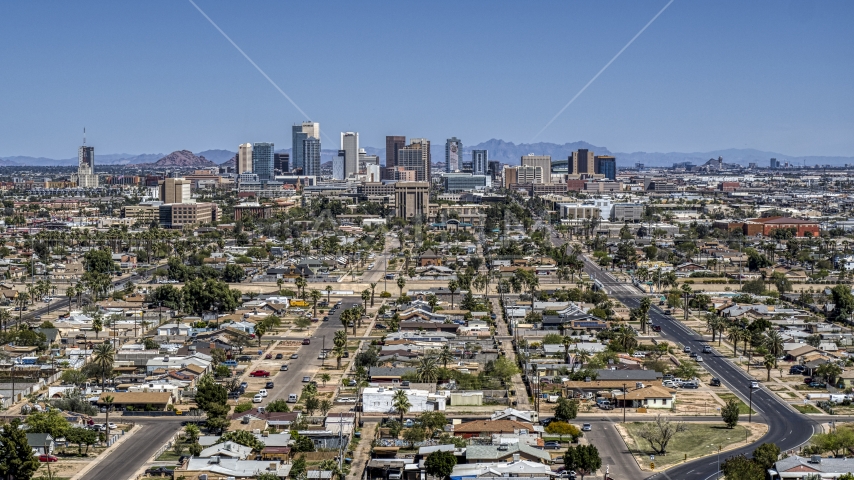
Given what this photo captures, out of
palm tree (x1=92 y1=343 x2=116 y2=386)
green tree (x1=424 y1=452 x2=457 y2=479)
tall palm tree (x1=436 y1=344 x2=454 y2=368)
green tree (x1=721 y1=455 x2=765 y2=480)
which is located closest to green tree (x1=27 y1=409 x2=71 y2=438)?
palm tree (x1=92 y1=343 x2=116 y2=386)

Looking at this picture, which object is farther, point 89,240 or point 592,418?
point 89,240

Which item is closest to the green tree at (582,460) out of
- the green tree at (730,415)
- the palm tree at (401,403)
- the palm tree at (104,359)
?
the green tree at (730,415)

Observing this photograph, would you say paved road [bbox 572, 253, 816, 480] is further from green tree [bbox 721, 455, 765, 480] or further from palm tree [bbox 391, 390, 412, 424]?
palm tree [bbox 391, 390, 412, 424]

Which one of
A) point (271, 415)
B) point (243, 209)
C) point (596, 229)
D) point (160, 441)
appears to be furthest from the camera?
point (243, 209)

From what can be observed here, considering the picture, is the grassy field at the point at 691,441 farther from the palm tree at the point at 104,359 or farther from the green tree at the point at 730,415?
the palm tree at the point at 104,359

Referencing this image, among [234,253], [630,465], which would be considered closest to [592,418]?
[630,465]

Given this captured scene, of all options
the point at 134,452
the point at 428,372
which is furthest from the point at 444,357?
the point at 134,452

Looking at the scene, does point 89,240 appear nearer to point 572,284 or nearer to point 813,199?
point 572,284
